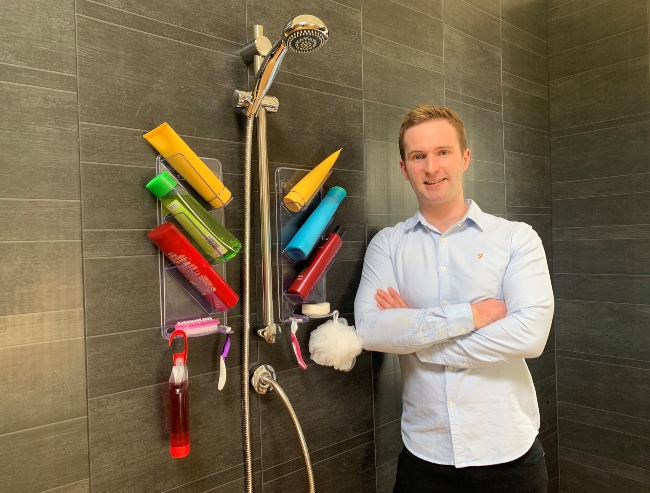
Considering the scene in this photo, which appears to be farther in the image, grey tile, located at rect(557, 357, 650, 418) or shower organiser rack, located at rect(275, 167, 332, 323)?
grey tile, located at rect(557, 357, 650, 418)

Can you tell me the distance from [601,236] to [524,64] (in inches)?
34.8

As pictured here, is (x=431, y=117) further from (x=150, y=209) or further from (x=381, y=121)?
(x=150, y=209)

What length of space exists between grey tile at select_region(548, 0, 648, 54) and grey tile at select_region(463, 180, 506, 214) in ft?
2.75

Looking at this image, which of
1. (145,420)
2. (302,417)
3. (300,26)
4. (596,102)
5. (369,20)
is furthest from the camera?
(596,102)

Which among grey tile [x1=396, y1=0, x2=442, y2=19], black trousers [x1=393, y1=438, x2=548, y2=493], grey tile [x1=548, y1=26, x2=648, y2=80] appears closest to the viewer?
black trousers [x1=393, y1=438, x2=548, y2=493]

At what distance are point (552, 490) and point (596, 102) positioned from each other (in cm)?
187

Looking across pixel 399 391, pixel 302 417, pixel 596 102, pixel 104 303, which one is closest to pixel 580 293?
pixel 596 102

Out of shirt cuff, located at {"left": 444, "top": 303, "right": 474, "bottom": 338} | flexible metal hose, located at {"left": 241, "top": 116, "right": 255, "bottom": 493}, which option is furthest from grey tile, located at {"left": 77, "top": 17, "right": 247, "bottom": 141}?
shirt cuff, located at {"left": 444, "top": 303, "right": 474, "bottom": 338}

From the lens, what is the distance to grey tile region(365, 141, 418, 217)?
173 centimetres

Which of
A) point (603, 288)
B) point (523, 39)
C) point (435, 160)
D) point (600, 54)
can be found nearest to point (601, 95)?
point (600, 54)

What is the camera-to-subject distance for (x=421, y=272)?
5.03 ft

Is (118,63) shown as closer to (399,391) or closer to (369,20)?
(369,20)

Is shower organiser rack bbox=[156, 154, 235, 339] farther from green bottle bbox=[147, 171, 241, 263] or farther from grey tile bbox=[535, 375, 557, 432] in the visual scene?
grey tile bbox=[535, 375, 557, 432]

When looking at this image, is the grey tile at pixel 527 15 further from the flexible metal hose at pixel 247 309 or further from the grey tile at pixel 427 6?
the flexible metal hose at pixel 247 309
